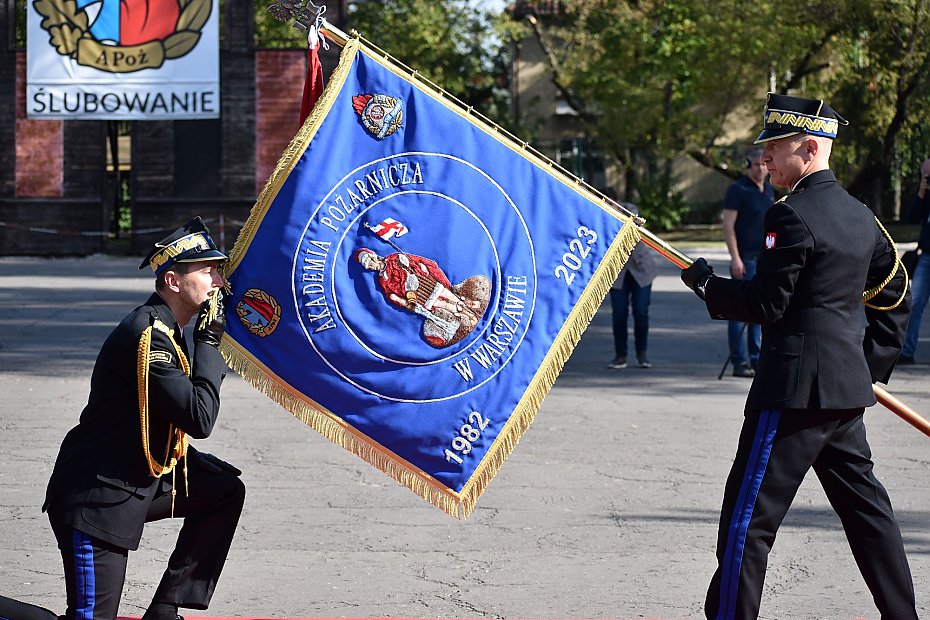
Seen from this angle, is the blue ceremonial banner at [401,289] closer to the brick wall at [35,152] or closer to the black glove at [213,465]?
the black glove at [213,465]

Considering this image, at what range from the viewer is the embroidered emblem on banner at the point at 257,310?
5.08 meters

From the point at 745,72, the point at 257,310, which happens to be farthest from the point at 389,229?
the point at 745,72

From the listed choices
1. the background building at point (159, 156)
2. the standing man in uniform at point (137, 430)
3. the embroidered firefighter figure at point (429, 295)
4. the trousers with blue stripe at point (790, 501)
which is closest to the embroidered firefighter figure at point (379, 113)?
the embroidered firefighter figure at point (429, 295)

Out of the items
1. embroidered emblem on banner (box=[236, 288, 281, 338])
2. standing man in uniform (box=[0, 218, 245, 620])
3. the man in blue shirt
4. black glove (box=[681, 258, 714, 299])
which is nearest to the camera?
standing man in uniform (box=[0, 218, 245, 620])

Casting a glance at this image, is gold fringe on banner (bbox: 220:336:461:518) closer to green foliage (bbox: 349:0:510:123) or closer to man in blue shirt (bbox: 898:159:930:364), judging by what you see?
man in blue shirt (bbox: 898:159:930:364)

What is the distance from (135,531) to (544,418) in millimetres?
5654

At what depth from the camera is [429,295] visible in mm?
5191

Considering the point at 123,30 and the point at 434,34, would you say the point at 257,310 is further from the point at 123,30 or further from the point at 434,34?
the point at 434,34

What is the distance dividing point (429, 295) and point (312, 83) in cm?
98

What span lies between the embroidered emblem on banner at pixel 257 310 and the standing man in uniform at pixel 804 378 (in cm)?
163

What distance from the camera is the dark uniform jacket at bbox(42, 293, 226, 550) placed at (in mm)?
4180

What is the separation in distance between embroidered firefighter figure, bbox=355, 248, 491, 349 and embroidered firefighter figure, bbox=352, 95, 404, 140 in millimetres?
479

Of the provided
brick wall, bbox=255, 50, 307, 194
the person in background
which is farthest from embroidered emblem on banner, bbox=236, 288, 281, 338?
brick wall, bbox=255, 50, 307, 194

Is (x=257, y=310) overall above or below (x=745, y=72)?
below
